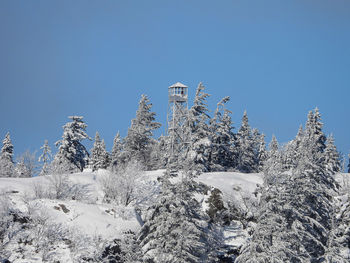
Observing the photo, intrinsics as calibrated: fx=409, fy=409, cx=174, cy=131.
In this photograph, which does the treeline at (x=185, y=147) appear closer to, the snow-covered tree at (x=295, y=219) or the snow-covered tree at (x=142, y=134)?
the snow-covered tree at (x=142, y=134)

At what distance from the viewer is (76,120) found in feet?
176

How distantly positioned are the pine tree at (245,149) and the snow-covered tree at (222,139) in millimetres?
3011

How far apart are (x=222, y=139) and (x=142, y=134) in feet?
37.8

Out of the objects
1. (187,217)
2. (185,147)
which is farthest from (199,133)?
(187,217)

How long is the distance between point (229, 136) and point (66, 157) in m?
21.9

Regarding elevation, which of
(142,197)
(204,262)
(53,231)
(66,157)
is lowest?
(204,262)

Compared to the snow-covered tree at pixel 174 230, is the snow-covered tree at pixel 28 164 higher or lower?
higher

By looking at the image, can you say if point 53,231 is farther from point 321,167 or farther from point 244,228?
point 321,167

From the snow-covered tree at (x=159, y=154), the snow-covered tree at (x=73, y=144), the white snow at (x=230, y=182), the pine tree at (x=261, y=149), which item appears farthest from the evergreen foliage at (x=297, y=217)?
the pine tree at (x=261, y=149)

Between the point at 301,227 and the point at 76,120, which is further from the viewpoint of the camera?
the point at 76,120

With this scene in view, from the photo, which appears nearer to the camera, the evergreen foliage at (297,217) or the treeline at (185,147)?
the evergreen foliage at (297,217)

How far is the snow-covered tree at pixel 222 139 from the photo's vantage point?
55.8 m

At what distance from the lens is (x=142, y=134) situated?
58969mm

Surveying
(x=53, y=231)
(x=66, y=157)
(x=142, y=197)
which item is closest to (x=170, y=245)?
(x=53, y=231)
